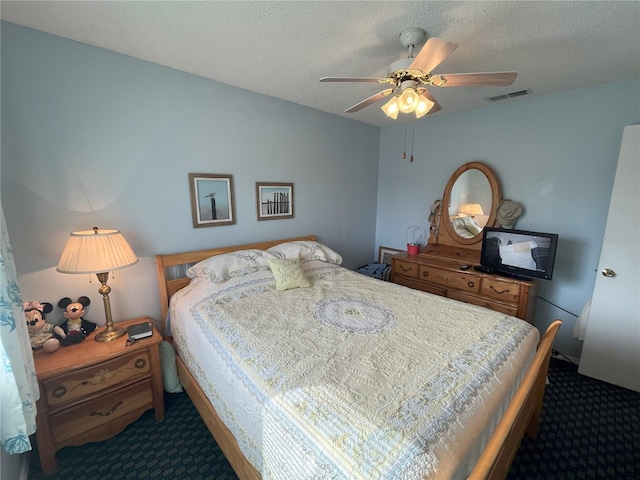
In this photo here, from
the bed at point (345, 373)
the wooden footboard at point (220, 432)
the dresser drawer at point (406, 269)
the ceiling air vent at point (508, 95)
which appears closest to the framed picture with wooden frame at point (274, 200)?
the bed at point (345, 373)

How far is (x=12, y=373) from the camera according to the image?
3.49ft

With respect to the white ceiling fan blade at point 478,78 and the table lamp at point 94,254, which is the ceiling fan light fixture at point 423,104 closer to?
the white ceiling fan blade at point 478,78

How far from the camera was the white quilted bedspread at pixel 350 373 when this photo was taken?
91cm

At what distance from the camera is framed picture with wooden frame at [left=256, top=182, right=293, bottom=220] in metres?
2.78

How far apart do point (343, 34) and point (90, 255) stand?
78.3 inches

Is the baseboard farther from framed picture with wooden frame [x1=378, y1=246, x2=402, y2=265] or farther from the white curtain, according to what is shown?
the white curtain

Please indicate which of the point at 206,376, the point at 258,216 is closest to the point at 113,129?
the point at 258,216

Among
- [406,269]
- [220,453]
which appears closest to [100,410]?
[220,453]

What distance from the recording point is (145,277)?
2186 millimetres

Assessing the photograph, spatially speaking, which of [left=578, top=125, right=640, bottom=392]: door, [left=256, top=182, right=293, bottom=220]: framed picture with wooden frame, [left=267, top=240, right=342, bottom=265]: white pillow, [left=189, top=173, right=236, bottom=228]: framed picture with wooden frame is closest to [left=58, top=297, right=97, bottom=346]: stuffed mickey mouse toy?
[left=189, top=173, right=236, bottom=228]: framed picture with wooden frame

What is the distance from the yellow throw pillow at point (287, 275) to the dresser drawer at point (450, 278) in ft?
4.68

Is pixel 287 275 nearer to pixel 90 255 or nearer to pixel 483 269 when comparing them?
pixel 90 255

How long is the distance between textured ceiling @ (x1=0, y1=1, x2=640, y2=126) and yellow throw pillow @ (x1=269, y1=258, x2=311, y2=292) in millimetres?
1541

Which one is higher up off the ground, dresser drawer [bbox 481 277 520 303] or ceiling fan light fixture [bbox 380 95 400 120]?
ceiling fan light fixture [bbox 380 95 400 120]
